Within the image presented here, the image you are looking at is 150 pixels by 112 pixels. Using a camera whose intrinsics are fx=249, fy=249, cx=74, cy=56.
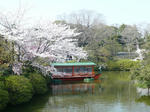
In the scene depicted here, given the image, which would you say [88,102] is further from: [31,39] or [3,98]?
[31,39]

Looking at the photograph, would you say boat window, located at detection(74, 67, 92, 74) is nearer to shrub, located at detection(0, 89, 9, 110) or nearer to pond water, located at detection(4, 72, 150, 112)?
pond water, located at detection(4, 72, 150, 112)

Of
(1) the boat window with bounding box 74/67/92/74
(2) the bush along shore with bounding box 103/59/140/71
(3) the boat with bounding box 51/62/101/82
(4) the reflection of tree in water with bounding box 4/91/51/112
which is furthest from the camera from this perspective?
(2) the bush along shore with bounding box 103/59/140/71

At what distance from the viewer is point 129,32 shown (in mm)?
49469

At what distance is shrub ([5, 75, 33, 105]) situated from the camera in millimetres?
12891

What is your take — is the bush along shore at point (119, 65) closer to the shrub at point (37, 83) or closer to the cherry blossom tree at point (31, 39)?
the cherry blossom tree at point (31, 39)

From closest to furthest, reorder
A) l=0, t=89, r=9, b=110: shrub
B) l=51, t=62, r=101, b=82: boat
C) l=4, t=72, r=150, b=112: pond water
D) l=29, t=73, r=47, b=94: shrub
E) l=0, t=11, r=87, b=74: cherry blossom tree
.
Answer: l=0, t=89, r=9, b=110: shrub
l=4, t=72, r=150, b=112: pond water
l=0, t=11, r=87, b=74: cherry blossom tree
l=29, t=73, r=47, b=94: shrub
l=51, t=62, r=101, b=82: boat

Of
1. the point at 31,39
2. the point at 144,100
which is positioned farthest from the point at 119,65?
the point at 31,39

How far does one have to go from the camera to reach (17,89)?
12961mm

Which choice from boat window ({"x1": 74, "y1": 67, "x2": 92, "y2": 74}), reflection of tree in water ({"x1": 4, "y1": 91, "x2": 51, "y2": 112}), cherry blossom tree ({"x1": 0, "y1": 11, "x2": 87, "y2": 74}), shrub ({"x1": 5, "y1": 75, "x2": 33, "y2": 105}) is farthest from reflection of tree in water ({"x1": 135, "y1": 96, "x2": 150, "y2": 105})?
boat window ({"x1": 74, "y1": 67, "x2": 92, "y2": 74})

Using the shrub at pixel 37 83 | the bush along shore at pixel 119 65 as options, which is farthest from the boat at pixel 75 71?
the bush along shore at pixel 119 65

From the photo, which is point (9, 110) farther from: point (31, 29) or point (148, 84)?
point (148, 84)

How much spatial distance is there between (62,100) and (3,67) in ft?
13.3

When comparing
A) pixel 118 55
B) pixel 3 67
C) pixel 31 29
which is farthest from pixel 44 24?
pixel 118 55

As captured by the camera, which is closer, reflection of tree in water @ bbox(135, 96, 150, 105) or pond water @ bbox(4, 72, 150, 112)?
pond water @ bbox(4, 72, 150, 112)
